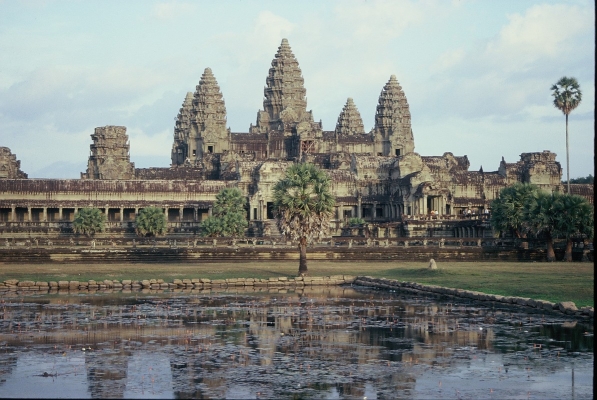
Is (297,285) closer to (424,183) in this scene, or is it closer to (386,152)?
(424,183)

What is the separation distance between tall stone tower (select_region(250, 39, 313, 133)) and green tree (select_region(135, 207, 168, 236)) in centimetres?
6171

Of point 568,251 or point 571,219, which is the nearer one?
point 571,219

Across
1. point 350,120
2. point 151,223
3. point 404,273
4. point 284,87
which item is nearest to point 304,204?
point 404,273

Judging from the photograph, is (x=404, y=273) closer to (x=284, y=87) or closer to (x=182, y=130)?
(x=284, y=87)

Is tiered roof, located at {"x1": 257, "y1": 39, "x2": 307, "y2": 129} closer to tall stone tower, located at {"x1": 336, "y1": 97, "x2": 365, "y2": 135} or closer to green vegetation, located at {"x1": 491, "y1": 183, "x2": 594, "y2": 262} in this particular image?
tall stone tower, located at {"x1": 336, "y1": 97, "x2": 365, "y2": 135}

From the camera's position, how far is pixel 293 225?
63.0m

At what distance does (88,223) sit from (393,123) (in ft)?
207

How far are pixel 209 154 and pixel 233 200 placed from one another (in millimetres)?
39639

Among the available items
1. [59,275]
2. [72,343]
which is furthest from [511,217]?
[72,343]

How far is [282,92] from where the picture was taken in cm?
16038

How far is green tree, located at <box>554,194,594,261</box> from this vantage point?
72.1 metres

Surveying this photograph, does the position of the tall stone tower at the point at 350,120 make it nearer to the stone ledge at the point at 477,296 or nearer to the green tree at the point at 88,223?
the green tree at the point at 88,223

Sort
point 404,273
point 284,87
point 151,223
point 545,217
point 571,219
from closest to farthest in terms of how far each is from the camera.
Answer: point 404,273, point 571,219, point 545,217, point 151,223, point 284,87

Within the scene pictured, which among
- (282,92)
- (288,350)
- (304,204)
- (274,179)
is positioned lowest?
(288,350)
